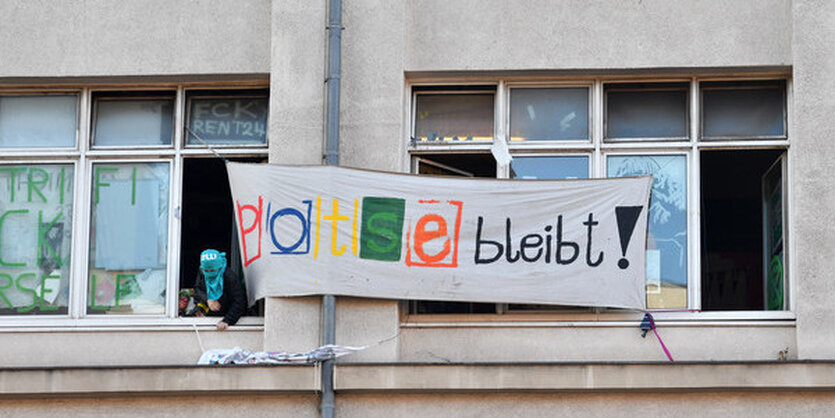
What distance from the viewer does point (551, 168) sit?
16.1 meters

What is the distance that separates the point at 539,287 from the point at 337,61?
9.72ft

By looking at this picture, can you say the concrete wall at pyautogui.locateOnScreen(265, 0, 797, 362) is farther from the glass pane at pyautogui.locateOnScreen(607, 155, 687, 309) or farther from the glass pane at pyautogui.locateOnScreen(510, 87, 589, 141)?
the glass pane at pyautogui.locateOnScreen(607, 155, 687, 309)

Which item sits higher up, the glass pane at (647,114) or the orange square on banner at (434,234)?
the glass pane at (647,114)

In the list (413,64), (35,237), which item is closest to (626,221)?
(413,64)

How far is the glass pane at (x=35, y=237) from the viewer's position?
16406mm

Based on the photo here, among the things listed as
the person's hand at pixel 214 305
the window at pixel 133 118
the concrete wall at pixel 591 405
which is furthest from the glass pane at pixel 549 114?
the window at pixel 133 118

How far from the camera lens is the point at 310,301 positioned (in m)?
15.5

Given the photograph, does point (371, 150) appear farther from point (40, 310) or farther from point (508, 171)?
point (40, 310)

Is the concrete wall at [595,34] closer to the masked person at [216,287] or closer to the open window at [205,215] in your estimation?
the open window at [205,215]

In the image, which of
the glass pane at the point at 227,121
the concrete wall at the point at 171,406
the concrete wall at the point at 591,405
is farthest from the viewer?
the glass pane at the point at 227,121

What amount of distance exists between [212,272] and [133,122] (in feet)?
6.28

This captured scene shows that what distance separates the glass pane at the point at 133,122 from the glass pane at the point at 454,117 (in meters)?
2.64

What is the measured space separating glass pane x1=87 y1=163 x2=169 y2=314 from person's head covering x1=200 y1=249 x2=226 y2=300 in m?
0.57

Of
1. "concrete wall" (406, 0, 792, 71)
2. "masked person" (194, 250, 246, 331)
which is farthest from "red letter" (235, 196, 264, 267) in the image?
"concrete wall" (406, 0, 792, 71)
